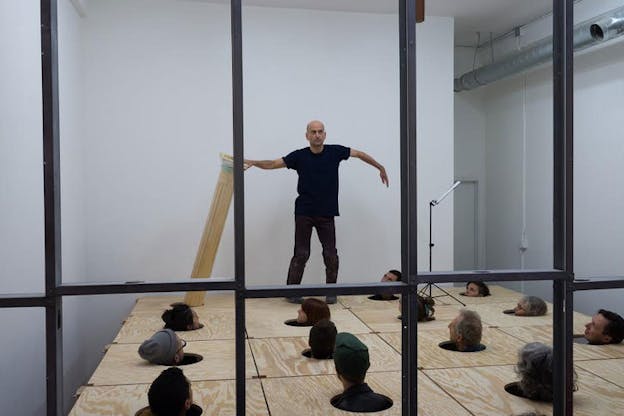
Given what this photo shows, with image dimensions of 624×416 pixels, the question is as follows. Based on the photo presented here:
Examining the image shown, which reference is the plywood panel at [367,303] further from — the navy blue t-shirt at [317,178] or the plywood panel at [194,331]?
the plywood panel at [194,331]

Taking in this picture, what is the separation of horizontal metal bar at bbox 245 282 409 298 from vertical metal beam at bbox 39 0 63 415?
1.84 ft

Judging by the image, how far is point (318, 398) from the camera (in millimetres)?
3609

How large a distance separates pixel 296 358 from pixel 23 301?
9.27 feet

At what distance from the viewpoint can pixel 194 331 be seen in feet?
17.0

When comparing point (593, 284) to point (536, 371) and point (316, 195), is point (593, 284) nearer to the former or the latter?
point (536, 371)

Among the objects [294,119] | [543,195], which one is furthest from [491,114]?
[294,119]

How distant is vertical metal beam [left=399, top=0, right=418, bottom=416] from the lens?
6.39ft

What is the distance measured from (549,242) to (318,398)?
4923 millimetres

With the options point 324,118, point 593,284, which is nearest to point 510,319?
point 324,118

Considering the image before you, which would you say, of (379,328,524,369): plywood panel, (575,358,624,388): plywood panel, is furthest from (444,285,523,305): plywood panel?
(575,358,624,388): plywood panel

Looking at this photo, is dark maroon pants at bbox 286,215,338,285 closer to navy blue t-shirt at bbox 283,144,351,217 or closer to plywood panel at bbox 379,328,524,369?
navy blue t-shirt at bbox 283,144,351,217

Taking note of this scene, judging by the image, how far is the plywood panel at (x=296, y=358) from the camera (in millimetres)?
4145

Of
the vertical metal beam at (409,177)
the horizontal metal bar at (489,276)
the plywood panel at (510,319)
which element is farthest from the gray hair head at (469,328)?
the vertical metal beam at (409,177)

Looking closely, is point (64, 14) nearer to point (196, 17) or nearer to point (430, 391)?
point (196, 17)
